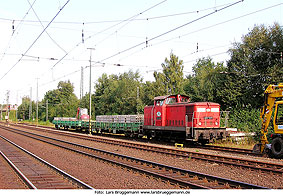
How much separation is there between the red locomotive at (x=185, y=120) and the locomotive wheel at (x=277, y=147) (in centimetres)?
610

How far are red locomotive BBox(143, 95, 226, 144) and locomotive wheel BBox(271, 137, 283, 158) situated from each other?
6.10 meters

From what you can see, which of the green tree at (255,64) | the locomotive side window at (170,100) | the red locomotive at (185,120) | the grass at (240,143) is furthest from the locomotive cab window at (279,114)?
the green tree at (255,64)

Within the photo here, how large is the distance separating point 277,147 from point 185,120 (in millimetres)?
7608

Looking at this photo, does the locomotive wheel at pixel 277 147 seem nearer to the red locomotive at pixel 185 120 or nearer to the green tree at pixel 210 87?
the red locomotive at pixel 185 120

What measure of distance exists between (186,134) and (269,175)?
1020 centimetres

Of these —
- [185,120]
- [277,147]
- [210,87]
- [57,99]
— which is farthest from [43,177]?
[57,99]

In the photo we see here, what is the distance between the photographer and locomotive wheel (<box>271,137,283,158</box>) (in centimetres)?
1475

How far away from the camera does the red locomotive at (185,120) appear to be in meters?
21.1

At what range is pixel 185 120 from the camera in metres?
21.8

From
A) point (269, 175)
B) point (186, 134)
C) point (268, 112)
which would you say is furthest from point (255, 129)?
point (269, 175)

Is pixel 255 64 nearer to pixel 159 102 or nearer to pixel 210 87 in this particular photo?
pixel 210 87

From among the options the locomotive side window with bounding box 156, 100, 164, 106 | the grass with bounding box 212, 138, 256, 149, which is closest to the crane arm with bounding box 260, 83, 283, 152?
the grass with bounding box 212, 138, 256, 149

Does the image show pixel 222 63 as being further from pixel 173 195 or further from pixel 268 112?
pixel 173 195

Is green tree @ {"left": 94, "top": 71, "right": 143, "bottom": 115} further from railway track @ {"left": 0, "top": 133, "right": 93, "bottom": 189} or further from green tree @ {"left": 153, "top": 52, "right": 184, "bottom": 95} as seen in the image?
railway track @ {"left": 0, "top": 133, "right": 93, "bottom": 189}
